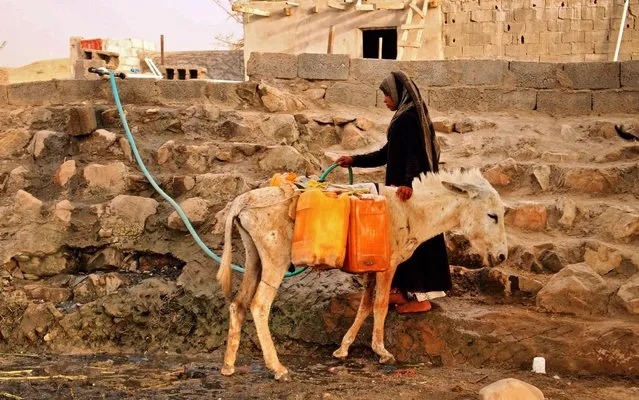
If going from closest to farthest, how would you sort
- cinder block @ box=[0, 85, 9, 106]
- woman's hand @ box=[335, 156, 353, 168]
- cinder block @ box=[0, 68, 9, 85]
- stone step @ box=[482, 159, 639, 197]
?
woman's hand @ box=[335, 156, 353, 168]
stone step @ box=[482, 159, 639, 197]
cinder block @ box=[0, 85, 9, 106]
cinder block @ box=[0, 68, 9, 85]

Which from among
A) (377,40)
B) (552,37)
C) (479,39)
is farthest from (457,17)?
(377,40)

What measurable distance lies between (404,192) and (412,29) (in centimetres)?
1311

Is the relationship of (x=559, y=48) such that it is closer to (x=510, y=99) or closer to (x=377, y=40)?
(x=377, y=40)

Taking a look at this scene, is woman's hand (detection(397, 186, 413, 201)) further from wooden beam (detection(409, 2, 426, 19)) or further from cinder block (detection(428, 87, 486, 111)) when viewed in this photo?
wooden beam (detection(409, 2, 426, 19))

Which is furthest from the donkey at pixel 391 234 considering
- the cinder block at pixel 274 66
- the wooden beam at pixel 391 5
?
the wooden beam at pixel 391 5

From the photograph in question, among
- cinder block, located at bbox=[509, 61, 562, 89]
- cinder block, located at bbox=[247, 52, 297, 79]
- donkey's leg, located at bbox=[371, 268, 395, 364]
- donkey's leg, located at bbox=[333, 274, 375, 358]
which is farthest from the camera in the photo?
cinder block, located at bbox=[247, 52, 297, 79]

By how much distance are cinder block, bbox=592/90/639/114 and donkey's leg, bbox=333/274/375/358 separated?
487 cm

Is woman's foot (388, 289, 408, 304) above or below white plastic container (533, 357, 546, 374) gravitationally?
above

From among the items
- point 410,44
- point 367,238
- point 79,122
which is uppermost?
point 410,44

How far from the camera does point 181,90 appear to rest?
970 cm

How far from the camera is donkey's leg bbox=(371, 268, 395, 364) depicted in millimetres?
5805

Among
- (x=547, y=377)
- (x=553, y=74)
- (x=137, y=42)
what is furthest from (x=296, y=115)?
(x=137, y=42)

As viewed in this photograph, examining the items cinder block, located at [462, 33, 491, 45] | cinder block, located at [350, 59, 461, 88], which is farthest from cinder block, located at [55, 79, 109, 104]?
cinder block, located at [462, 33, 491, 45]

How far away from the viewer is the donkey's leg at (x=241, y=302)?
17.9 feet
